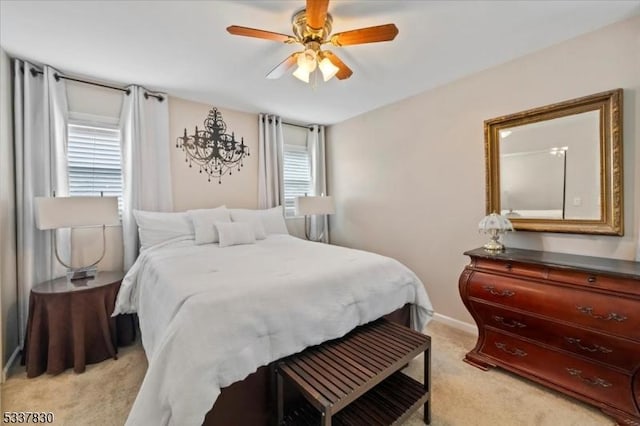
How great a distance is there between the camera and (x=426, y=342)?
1618 mm

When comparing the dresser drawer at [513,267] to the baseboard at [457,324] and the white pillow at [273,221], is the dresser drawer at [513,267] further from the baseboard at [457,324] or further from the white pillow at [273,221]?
the white pillow at [273,221]

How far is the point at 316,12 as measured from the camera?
1.46 metres

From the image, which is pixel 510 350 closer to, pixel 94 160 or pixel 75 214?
pixel 75 214

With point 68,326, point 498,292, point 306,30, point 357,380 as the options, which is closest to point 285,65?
point 306,30

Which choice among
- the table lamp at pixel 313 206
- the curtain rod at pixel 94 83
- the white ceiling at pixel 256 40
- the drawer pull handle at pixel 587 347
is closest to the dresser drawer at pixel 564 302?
the drawer pull handle at pixel 587 347

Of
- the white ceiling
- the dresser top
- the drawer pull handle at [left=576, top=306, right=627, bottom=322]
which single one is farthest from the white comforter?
the white ceiling

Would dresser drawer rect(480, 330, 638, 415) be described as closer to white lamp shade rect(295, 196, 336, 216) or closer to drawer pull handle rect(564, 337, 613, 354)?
drawer pull handle rect(564, 337, 613, 354)

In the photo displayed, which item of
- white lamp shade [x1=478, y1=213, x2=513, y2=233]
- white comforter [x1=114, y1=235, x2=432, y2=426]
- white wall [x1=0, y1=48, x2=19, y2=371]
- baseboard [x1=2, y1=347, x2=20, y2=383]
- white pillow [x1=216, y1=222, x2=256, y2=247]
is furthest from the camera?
white pillow [x1=216, y1=222, x2=256, y2=247]

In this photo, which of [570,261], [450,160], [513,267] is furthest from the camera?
[450,160]

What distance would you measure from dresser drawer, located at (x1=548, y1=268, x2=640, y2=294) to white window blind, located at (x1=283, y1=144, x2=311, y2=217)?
10.3ft

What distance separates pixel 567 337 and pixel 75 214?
3694 mm

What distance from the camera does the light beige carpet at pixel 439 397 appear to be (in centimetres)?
159

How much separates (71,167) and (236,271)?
7.10 ft

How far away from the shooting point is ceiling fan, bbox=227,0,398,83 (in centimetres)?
154
